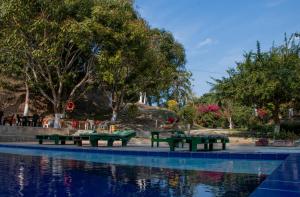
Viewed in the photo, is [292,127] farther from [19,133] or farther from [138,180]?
[138,180]

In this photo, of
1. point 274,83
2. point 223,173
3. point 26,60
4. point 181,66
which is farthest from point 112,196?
point 181,66

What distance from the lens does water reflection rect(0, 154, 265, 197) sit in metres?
5.84

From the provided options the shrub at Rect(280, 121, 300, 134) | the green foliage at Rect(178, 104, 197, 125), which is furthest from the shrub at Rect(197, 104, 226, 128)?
the shrub at Rect(280, 121, 300, 134)

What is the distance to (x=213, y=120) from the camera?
43219 millimetres

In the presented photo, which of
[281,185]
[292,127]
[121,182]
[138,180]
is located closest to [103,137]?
[138,180]

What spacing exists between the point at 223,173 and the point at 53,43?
1906cm

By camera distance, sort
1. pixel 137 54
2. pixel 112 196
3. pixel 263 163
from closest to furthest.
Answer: pixel 112 196, pixel 263 163, pixel 137 54

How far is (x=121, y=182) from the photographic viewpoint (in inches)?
272

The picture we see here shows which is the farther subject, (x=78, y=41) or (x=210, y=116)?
(x=210, y=116)

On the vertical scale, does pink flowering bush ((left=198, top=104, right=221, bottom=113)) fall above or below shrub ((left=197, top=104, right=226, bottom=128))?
above

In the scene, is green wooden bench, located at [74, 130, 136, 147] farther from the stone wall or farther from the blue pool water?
the blue pool water

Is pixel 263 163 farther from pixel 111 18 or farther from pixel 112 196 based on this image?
pixel 111 18

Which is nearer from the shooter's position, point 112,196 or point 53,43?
point 112,196

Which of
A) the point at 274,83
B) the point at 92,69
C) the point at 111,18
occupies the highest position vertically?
the point at 111,18
